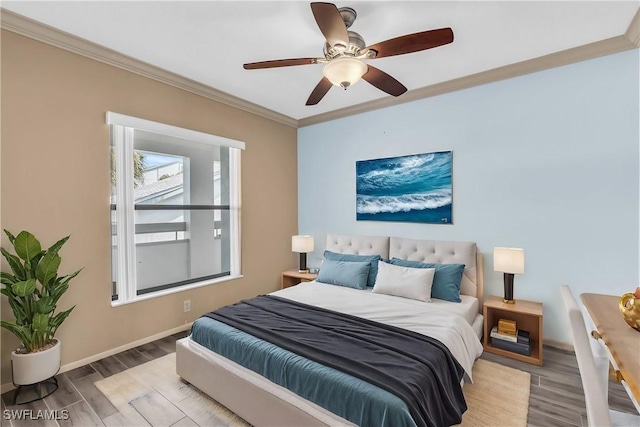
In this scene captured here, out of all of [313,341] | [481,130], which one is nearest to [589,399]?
[313,341]

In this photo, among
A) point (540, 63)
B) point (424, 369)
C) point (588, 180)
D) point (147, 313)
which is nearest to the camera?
point (424, 369)

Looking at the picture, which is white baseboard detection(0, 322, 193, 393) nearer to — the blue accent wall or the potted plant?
the potted plant

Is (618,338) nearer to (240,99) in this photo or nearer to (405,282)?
(405,282)

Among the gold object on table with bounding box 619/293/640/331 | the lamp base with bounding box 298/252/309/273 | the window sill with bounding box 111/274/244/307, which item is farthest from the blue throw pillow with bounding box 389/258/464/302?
the window sill with bounding box 111/274/244/307

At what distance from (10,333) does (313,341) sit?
2.35m

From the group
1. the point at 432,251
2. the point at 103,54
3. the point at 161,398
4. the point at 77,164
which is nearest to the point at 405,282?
the point at 432,251

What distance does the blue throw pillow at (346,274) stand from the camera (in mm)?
3307

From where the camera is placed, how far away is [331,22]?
1.68 metres

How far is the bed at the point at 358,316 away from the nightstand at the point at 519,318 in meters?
0.11

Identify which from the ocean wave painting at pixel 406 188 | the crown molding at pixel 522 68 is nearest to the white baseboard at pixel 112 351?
the ocean wave painting at pixel 406 188

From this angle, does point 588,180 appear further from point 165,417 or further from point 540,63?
point 165,417

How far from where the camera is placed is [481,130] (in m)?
3.19

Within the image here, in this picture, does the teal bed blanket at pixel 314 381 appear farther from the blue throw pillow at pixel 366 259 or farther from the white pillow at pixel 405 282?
the blue throw pillow at pixel 366 259

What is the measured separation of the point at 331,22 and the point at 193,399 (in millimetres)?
2687
